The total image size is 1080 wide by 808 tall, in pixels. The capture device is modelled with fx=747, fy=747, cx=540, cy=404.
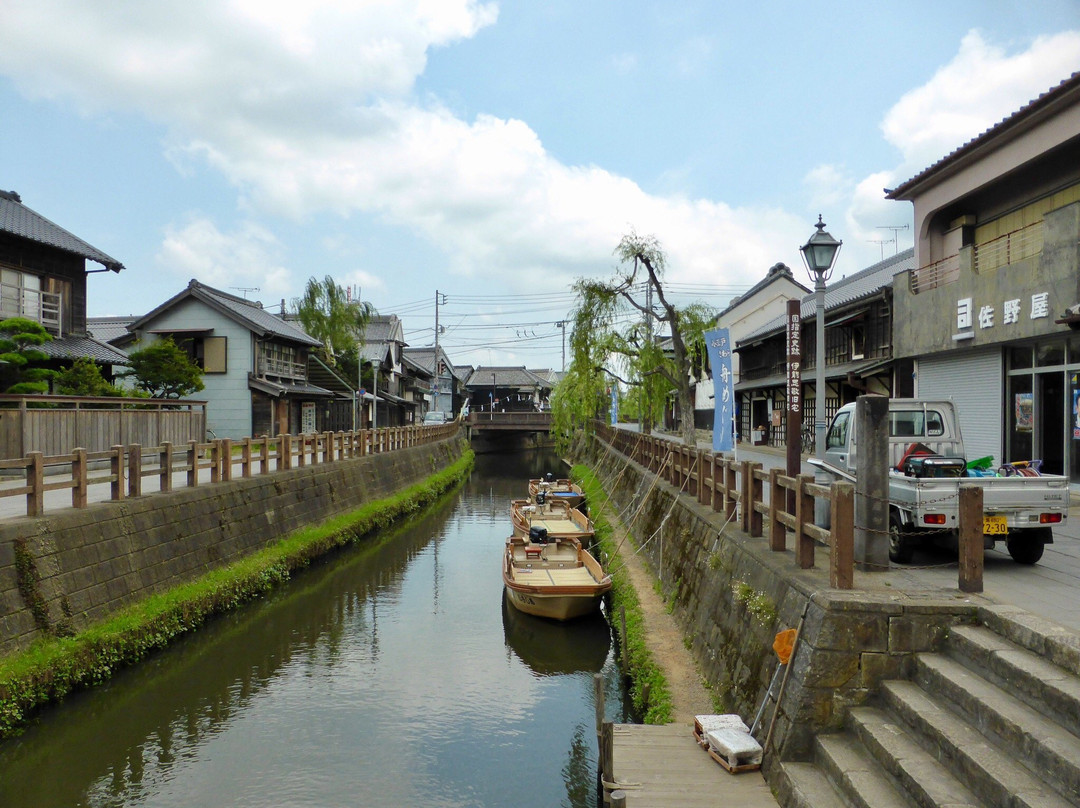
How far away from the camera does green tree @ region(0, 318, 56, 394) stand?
18859 millimetres

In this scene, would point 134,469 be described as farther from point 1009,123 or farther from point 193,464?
point 1009,123

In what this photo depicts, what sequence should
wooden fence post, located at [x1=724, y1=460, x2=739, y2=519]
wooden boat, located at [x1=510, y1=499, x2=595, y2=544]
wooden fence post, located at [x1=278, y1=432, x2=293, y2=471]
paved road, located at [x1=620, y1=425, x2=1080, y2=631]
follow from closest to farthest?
paved road, located at [x1=620, y1=425, x2=1080, y2=631], wooden fence post, located at [x1=724, y1=460, x2=739, y2=519], wooden boat, located at [x1=510, y1=499, x2=595, y2=544], wooden fence post, located at [x1=278, y1=432, x2=293, y2=471]

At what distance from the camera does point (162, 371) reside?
2653cm

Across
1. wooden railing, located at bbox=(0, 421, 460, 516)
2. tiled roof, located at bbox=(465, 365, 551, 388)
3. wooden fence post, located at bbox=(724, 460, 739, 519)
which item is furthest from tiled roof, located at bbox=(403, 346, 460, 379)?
wooden fence post, located at bbox=(724, 460, 739, 519)

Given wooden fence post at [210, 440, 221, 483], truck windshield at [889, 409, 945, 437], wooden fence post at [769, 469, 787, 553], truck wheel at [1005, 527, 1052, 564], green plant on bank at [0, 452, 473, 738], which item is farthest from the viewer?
wooden fence post at [210, 440, 221, 483]

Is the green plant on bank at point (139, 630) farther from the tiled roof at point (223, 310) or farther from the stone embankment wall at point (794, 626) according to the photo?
the tiled roof at point (223, 310)

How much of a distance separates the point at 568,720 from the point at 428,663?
3.06 m

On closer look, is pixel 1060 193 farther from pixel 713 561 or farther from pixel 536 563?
pixel 536 563

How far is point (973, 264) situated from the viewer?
17391mm

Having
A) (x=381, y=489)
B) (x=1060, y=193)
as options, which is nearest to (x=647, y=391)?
(x=381, y=489)

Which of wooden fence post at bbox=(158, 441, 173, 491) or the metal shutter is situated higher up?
the metal shutter

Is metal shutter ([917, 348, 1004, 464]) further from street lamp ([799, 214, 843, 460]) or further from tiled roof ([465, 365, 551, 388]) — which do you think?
tiled roof ([465, 365, 551, 388])

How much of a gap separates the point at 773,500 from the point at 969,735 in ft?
12.7

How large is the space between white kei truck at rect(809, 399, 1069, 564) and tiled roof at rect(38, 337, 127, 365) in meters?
21.6
